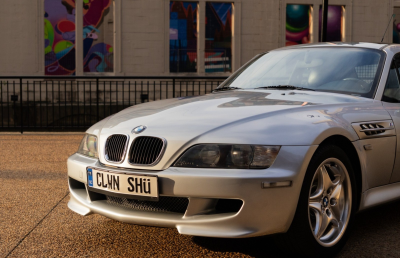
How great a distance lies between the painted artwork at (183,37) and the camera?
17.7 meters

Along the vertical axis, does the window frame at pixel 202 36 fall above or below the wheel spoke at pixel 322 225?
above

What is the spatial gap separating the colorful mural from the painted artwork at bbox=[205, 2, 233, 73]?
321cm

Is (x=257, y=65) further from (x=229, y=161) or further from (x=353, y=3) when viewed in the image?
(x=353, y=3)

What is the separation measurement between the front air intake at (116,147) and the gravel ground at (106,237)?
25.4 inches

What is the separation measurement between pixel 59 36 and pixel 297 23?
8015 mm

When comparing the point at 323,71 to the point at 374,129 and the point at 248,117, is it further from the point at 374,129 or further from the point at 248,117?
the point at 248,117

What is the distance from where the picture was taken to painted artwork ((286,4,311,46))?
61.1 feet

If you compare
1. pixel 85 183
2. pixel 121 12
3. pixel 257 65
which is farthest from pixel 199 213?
pixel 121 12

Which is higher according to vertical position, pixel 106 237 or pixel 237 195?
pixel 237 195

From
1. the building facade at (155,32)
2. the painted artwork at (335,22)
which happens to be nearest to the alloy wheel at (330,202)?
the building facade at (155,32)

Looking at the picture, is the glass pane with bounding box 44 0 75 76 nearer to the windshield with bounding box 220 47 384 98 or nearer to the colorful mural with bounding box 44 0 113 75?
the colorful mural with bounding box 44 0 113 75

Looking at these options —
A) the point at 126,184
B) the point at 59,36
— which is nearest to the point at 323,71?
the point at 126,184

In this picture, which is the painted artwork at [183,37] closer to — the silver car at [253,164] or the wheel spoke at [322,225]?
the silver car at [253,164]

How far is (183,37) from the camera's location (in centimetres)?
1773
